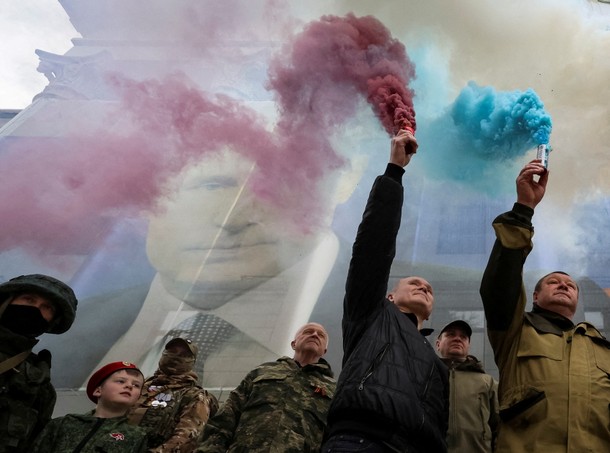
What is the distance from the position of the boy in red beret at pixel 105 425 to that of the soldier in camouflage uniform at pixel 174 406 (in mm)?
300

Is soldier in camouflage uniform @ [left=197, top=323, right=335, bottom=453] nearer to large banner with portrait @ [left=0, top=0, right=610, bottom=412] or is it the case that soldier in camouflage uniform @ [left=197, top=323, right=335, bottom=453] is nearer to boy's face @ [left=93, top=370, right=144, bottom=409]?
boy's face @ [left=93, top=370, right=144, bottom=409]

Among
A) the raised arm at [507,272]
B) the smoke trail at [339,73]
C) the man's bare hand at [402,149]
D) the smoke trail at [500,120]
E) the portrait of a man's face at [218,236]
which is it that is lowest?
the raised arm at [507,272]

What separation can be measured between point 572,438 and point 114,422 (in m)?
2.18

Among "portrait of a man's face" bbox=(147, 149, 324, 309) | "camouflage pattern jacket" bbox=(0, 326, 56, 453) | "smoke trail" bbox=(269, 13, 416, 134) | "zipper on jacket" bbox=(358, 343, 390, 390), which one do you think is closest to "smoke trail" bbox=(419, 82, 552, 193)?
"smoke trail" bbox=(269, 13, 416, 134)

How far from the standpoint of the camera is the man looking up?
323 cm

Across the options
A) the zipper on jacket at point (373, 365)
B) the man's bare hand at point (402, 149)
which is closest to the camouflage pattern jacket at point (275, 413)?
the zipper on jacket at point (373, 365)

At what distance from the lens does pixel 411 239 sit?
8391mm

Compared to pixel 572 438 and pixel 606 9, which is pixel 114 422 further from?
pixel 606 9

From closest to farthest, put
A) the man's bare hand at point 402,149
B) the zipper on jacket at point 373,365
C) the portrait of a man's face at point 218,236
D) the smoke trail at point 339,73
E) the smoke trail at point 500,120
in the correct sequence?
the zipper on jacket at point 373,365, the man's bare hand at point 402,149, the smoke trail at point 500,120, the smoke trail at point 339,73, the portrait of a man's face at point 218,236

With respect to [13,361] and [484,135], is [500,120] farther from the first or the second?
[13,361]

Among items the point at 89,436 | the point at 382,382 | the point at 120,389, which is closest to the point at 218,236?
the point at 120,389

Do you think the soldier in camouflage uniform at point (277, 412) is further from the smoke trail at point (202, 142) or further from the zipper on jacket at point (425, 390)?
the smoke trail at point (202, 142)

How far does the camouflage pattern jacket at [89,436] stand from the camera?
10.1 feet

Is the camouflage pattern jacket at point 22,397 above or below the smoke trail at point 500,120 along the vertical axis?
below
